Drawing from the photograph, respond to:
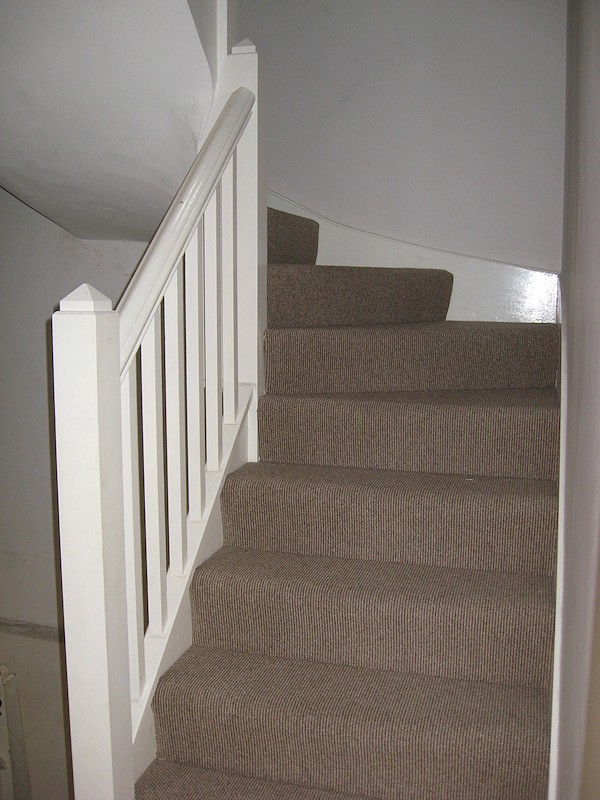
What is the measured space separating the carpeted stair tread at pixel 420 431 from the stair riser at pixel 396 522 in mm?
114

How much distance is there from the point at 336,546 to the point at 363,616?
0.25 meters

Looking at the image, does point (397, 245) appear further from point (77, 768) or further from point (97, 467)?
point (77, 768)

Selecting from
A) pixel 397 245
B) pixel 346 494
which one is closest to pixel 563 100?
pixel 397 245

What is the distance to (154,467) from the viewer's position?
1.38 meters

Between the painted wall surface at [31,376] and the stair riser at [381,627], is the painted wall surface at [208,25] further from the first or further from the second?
the stair riser at [381,627]

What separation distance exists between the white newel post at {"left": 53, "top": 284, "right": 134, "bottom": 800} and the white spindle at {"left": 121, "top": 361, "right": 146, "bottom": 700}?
0.05m

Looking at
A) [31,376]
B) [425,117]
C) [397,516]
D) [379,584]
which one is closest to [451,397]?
[397,516]

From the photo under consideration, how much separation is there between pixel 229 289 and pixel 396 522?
29.0 inches

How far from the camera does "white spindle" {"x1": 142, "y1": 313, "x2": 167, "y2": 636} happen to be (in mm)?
1346

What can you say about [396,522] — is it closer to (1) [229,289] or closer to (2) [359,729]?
(2) [359,729]

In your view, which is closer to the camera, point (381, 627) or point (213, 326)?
point (381, 627)

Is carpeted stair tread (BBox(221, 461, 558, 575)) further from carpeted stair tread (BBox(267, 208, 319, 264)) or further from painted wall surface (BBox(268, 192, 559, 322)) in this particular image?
painted wall surface (BBox(268, 192, 559, 322))

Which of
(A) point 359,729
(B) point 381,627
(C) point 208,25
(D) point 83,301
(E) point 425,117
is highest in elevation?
(E) point 425,117

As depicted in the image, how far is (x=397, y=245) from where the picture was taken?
2.69 metres
